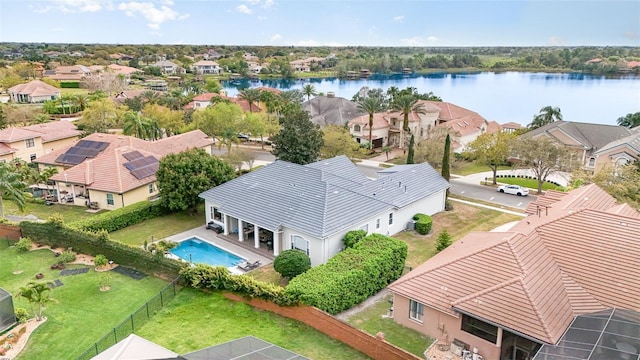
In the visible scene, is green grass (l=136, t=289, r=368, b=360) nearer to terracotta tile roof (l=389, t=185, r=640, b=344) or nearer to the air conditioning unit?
terracotta tile roof (l=389, t=185, r=640, b=344)

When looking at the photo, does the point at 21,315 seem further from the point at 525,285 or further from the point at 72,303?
the point at 525,285

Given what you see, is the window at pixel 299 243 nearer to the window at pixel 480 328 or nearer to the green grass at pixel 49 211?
the window at pixel 480 328

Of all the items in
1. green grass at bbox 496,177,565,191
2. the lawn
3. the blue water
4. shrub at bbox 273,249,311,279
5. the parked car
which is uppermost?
shrub at bbox 273,249,311,279

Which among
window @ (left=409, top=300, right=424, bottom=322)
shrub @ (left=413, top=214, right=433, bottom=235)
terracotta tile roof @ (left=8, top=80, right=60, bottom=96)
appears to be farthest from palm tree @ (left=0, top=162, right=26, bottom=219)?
terracotta tile roof @ (left=8, top=80, right=60, bottom=96)

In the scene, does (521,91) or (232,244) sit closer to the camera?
(232,244)

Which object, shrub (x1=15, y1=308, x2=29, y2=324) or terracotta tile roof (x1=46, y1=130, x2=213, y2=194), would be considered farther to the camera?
terracotta tile roof (x1=46, y1=130, x2=213, y2=194)

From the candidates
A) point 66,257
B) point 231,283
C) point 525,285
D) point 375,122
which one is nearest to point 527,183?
point 375,122

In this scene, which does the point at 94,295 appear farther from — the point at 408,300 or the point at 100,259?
the point at 408,300
